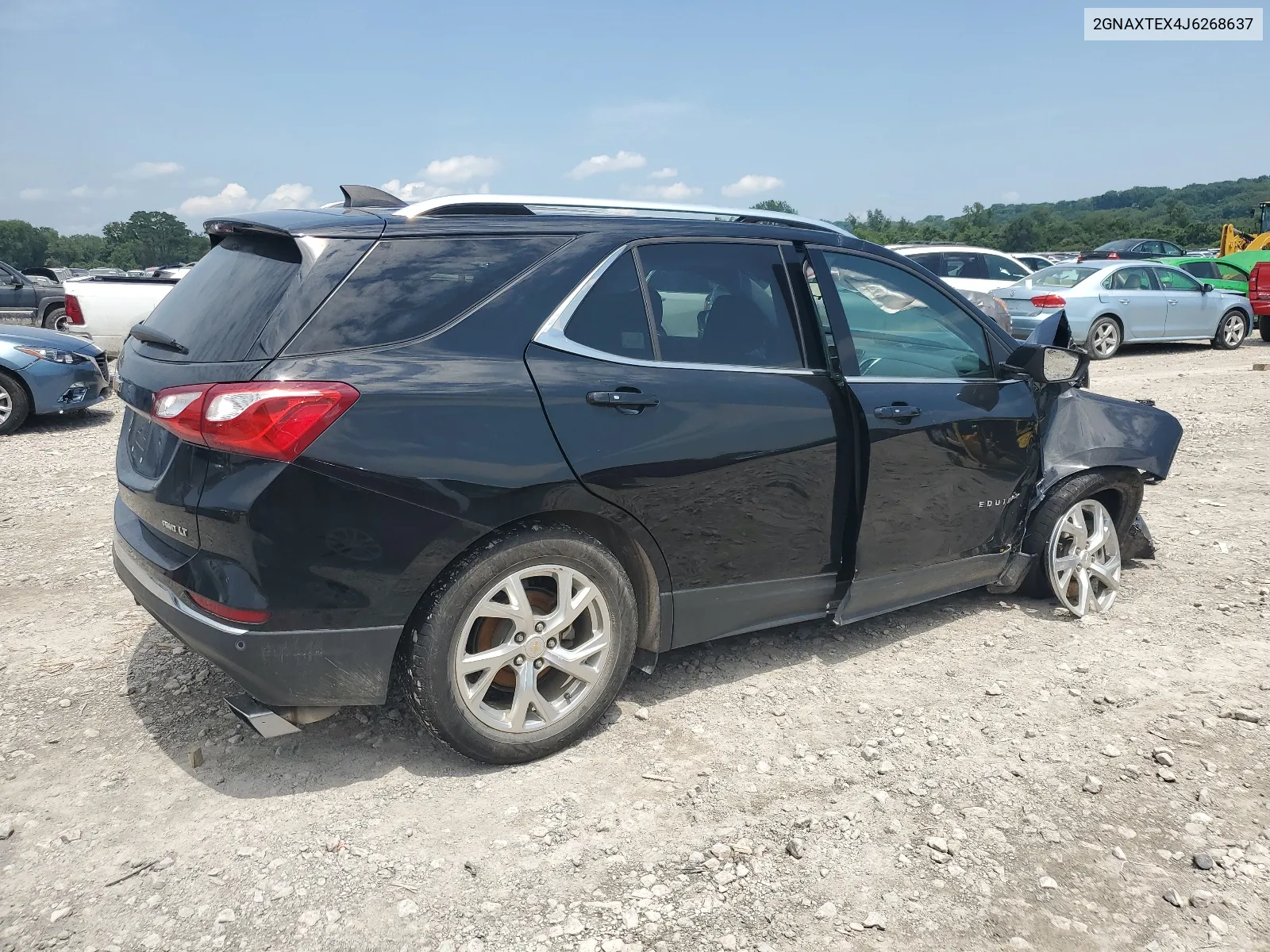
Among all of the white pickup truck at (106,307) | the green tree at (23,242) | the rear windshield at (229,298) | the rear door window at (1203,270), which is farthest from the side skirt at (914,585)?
the green tree at (23,242)

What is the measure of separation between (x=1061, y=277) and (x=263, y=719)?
1498 centimetres

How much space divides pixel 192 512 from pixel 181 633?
0.40 meters

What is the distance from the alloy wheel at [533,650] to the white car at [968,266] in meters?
13.6

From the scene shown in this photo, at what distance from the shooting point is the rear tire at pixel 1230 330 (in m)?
17.2

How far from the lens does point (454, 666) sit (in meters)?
3.11

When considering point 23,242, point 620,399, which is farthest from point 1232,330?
point 23,242

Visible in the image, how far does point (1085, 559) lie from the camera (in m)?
4.84

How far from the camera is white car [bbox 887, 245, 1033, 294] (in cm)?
1579

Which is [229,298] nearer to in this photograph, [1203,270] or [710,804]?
[710,804]

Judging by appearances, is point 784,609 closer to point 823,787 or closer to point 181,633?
point 823,787

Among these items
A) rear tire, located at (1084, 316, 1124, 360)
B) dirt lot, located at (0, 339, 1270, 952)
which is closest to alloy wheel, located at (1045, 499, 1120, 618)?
dirt lot, located at (0, 339, 1270, 952)

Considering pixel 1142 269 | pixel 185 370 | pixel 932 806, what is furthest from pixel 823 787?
pixel 1142 269

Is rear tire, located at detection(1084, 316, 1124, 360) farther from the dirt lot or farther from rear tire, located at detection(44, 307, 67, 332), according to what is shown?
rear tire, located at detection(44, 307, 67, 332)

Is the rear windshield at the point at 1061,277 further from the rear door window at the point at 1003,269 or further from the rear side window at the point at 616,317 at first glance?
the rear side window at the point at 616,317
